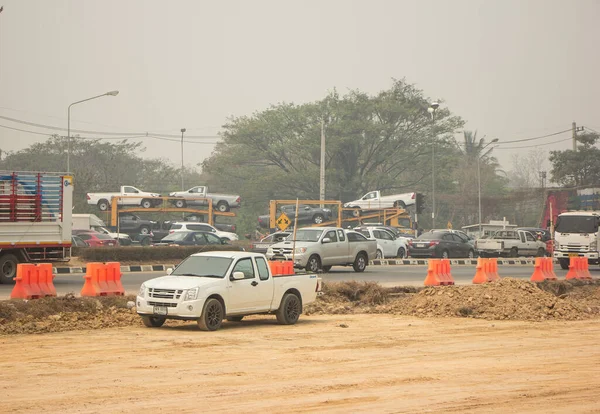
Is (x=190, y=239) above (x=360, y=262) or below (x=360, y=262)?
above

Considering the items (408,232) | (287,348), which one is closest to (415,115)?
(408,232)

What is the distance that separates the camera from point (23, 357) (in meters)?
13.2

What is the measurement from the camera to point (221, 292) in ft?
55.7

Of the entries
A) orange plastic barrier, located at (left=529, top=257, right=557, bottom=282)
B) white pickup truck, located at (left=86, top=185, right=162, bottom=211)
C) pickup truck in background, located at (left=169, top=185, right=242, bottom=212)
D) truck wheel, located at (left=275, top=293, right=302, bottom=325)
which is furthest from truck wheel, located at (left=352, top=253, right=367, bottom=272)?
pickup truck in background, located at (left=169, top=185, right=242, bottom=212)

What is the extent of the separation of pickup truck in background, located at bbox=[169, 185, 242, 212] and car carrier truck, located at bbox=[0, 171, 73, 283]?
32455mm

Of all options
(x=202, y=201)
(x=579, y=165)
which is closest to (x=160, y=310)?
(x=202, y=201)

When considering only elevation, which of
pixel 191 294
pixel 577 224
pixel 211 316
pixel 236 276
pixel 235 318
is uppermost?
pixel 577 224

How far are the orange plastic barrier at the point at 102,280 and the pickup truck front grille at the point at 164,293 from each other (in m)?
4.16

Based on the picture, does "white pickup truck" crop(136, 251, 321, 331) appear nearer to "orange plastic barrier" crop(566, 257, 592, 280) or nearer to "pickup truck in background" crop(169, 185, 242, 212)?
"orange plastic barrier" crop(566, 257, 592, 280)

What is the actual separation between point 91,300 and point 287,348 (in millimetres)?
5993

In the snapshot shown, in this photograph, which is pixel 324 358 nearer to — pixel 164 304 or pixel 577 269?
pixel 164 304

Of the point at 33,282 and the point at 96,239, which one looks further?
the point at 96,239

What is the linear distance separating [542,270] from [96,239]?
26.0 metres

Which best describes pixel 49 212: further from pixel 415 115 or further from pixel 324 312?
pixel 415 115
